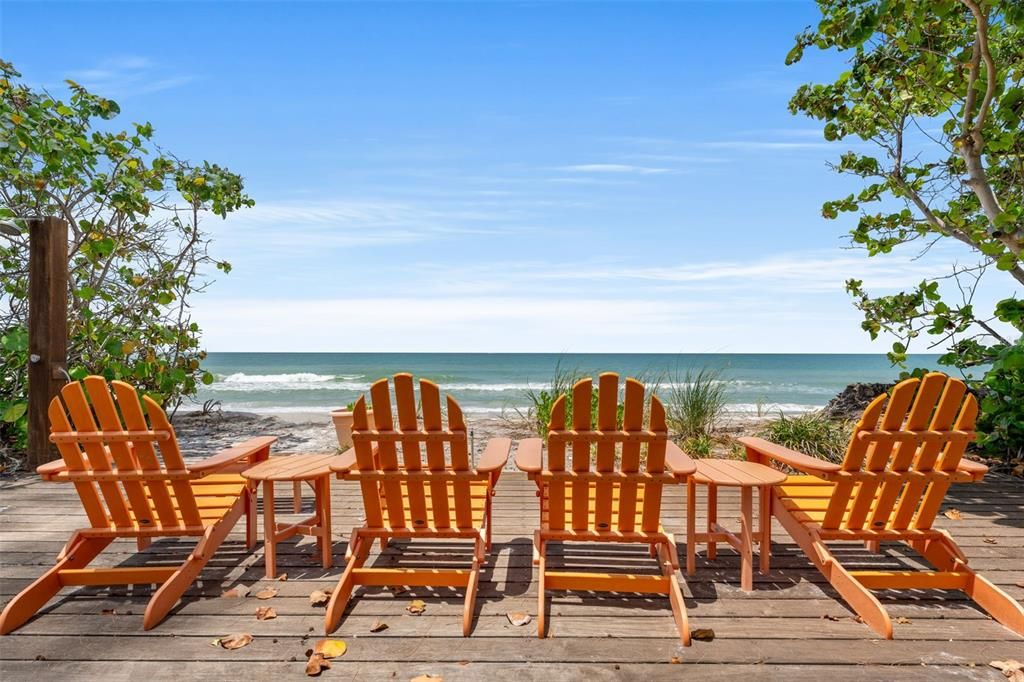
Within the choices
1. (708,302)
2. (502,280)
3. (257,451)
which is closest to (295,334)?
(502,280)

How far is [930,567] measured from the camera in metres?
2.99

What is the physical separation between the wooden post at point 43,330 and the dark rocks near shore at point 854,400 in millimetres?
8690

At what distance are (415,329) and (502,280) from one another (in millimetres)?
31216

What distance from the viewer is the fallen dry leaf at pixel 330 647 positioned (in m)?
2.10

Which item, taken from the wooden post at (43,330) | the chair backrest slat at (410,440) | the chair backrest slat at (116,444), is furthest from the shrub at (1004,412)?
the wooden post at (43,330)

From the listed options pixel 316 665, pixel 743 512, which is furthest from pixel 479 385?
pixel 316 665

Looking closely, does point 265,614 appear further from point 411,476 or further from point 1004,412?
point 1004,412

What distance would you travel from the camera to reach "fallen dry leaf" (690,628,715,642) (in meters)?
2.21

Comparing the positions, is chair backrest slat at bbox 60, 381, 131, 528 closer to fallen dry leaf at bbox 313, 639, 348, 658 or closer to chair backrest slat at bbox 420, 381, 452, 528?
fallen dry leaf at bbox 313, 639, 348, 658

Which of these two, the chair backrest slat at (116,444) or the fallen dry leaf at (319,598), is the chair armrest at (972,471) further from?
the chair backrest slat at (116,444)

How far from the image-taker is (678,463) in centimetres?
253

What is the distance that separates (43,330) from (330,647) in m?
4.70

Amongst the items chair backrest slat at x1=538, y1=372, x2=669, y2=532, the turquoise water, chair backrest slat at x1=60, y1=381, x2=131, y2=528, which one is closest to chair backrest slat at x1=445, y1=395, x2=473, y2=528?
chair backrest slat at x1=538, y1=372, x2=669, y2=532

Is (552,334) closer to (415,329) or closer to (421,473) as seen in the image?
(415,329)
